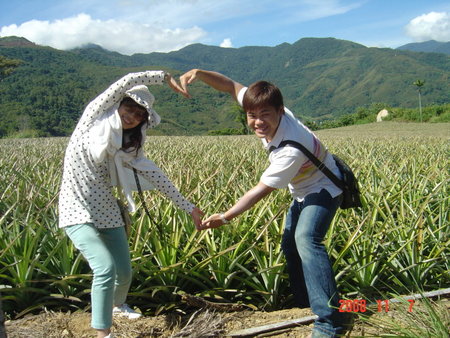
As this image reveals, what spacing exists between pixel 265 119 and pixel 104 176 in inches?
33.7

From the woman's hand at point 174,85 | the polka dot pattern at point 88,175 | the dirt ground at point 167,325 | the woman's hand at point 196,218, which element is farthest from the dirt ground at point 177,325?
the woman's hand at point 174,85

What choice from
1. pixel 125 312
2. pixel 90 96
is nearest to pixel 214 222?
pixel 125 312

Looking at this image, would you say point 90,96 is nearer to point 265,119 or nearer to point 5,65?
point 5,65

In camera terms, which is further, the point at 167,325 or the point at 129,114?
the point at 167,325

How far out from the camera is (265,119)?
84.3 inches

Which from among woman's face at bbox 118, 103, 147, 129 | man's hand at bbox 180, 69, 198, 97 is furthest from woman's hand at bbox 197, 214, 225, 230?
man's hand at bbox 180, 69, 198, 97

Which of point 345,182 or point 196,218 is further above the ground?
point 345,182

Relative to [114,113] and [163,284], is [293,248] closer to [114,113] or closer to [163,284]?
[163,284]

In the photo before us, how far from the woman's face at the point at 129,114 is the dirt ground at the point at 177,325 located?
1.05 metres

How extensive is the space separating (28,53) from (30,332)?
143m

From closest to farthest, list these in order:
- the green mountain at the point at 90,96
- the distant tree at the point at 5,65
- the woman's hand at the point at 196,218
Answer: the woman's hand at the point at 196,218, the distant tree at the point at 5,65, the green mountain at the point at 90,96

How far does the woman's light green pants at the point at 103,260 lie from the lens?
1996 mm

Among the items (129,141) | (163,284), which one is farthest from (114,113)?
(163,284)

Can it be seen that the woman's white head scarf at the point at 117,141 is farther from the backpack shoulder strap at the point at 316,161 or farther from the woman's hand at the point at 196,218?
the backpack shoulder strap at the point at 316,161
